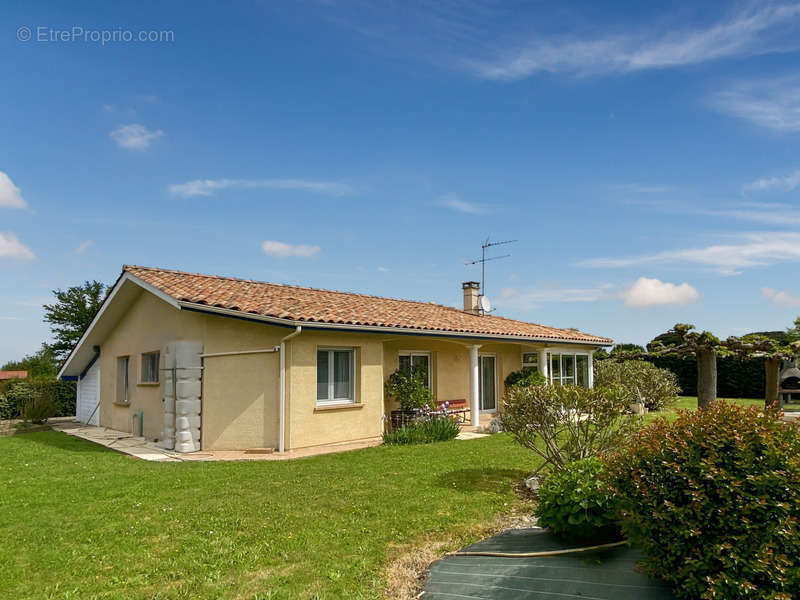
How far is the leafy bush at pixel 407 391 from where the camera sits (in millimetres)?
14758

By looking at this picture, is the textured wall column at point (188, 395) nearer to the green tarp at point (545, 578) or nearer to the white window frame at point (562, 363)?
the green tarp at point (545, 578)

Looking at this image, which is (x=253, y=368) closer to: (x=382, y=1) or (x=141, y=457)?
(x=141, y=457)

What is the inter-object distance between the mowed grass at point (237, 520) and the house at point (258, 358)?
65.5 inches

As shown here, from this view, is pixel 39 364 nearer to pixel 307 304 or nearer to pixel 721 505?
pixel 307 304

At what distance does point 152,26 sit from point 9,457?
10.6 metres

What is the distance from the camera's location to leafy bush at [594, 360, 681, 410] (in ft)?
75.6

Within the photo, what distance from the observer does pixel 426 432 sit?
531 inches

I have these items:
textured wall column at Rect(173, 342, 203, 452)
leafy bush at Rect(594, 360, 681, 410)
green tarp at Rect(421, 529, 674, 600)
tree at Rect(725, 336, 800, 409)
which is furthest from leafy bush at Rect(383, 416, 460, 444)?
leafy bush at Rect(594, 360, 681, 410)

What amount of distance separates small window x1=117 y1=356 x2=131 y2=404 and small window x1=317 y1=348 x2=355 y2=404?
8066 millimetres

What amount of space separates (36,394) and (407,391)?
16107 mm

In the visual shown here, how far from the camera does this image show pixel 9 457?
40.8 ft

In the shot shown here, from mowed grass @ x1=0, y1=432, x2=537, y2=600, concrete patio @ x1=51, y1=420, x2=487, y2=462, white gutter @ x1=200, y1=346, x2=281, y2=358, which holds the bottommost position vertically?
concrete patio @ x1=51, y1=420, x2=487, y2=462

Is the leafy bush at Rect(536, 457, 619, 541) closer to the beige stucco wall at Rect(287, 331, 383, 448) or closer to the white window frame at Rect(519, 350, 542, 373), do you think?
the beige stucco wall at Rect(287, 331, 383, 448)

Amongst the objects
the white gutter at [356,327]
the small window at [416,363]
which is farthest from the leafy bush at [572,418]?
the small window at [416,363]
